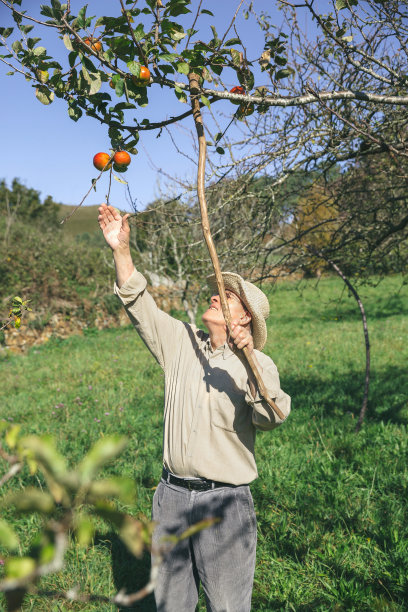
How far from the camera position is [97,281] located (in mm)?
13727

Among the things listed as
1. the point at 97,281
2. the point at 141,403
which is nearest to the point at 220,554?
the point at 141,403

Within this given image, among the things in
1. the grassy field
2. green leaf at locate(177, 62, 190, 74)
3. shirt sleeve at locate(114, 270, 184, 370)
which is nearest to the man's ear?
shirt sleeve at locate(114, 270, 184, 370)

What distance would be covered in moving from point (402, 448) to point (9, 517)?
3.47 m

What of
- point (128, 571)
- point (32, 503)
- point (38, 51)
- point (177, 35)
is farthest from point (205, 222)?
point (128, 571)

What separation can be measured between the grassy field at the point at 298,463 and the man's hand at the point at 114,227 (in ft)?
4.11

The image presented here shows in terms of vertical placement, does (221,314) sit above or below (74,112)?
below

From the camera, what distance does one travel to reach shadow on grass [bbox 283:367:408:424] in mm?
5198

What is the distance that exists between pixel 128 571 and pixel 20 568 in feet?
9.66

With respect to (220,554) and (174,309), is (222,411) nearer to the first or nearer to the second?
(220,554)

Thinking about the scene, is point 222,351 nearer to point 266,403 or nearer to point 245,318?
point 245,318

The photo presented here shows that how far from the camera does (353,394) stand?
19.3 feet

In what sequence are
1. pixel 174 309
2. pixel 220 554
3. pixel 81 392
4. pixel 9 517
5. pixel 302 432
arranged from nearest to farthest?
pixel 220 554 → pixel 9 517 → pixel 302 432 → pixel 81 392 → pixel 174 309

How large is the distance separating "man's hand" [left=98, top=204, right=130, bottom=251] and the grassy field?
4.11 feet

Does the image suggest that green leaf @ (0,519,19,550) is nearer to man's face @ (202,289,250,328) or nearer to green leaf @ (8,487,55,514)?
green leaf @ (8,487,55,514)
